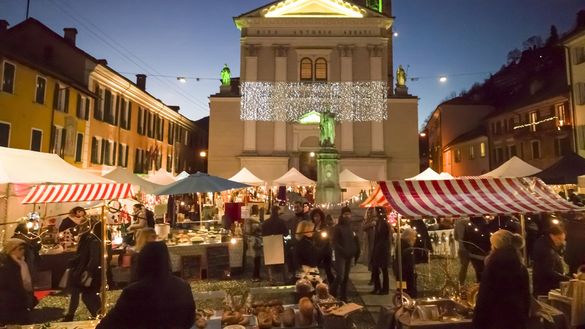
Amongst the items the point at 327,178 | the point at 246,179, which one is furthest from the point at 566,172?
the point at 246,179

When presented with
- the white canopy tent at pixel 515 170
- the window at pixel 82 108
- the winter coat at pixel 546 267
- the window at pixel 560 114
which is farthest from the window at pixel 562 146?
the window at pixel 82 108

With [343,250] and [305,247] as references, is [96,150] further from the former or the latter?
[343,250]

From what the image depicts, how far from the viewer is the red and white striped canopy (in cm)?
559

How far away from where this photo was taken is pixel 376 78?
3042cm

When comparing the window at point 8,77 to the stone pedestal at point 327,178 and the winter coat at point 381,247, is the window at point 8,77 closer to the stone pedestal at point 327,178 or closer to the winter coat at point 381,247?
the stone pedestal at point 327,178

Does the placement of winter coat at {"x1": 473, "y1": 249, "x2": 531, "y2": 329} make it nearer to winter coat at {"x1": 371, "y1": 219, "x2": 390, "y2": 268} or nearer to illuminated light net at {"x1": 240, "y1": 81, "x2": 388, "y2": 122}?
winter coat at {"x1": 371, "y1": 219, "x2": 390, "y2": 268}

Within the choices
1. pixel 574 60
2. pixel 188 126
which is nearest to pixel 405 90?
pixel 574 60

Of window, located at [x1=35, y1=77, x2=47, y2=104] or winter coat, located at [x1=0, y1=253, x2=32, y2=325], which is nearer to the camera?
winter coat, located at [x1=0, y1=253, x2=32, y2=325]

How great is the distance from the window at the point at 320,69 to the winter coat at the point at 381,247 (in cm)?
2430

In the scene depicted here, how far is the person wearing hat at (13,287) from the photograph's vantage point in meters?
4.96

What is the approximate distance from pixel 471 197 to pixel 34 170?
7772 mm

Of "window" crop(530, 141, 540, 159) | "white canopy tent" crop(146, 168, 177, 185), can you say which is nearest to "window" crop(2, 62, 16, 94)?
"white canopy tent" crop(146, 168, 177, 185)

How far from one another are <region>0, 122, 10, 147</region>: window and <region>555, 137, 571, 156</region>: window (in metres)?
31.0

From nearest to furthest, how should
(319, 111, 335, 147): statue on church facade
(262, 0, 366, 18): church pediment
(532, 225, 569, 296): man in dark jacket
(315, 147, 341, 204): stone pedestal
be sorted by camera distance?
(532, 225, 569, 296): man in dark jacket, (315, 147, 341, 204): stone pedestal, (319, 111, 335, 147): statue on church facade, (262, 0, 366, 18): church pediment
